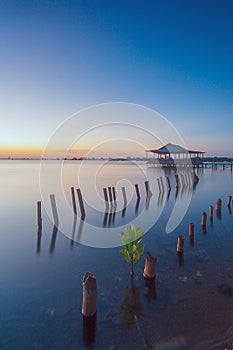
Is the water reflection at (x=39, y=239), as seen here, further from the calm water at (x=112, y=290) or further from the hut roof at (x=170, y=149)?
the hut roof at (x=170, y=149)

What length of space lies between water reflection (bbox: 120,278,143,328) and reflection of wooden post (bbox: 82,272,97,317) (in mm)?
846

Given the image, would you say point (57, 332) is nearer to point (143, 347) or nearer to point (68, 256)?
point (143, 347)

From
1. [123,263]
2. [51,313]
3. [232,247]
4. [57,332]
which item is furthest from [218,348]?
[232,247]

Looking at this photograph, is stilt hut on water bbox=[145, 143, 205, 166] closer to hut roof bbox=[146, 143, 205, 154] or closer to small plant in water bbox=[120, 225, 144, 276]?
hut roof bbox=[146, 143, 205, 154]

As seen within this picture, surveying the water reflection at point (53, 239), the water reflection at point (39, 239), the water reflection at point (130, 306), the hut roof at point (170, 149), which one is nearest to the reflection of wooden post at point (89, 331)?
the water reflection at point (130, 306)

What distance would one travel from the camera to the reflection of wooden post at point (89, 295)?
5.51 m

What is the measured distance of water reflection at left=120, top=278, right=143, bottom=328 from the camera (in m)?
5.96

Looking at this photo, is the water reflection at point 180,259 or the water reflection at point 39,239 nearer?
the water reflection at point 180,259

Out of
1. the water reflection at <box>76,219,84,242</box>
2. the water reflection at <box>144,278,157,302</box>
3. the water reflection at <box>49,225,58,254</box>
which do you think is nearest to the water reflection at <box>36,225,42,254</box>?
the water reflection at <box>49,225,58,254</box>

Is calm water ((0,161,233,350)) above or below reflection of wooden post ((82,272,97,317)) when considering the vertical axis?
below

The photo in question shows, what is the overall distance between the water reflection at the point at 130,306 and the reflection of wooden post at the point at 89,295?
2.78ft

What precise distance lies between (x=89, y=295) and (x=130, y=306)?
1.50 meters

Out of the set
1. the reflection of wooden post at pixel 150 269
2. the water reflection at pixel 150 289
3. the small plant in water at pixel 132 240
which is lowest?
the water reflection at pixel 150 289

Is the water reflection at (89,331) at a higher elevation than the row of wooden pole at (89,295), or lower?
lower
